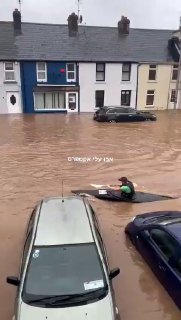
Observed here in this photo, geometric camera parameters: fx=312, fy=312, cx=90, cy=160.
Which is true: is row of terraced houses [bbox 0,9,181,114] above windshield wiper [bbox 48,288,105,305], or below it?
above

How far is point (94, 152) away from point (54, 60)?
56.8 ft

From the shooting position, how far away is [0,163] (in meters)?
15.2

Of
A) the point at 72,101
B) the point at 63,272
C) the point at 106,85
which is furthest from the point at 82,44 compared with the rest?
the point at 63,272

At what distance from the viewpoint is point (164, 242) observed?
6.46 meters

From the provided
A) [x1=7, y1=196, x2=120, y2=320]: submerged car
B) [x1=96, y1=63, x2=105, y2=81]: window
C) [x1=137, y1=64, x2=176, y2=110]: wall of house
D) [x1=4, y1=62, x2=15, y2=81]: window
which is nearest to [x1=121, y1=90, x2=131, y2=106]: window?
[x1=137, y1=64, x2=176, y2=110]: wall of house

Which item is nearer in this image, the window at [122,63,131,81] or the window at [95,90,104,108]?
the window at [122,63,131,81]

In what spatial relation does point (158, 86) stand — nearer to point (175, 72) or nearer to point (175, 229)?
point (175, 72)

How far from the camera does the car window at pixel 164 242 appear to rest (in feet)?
20.2

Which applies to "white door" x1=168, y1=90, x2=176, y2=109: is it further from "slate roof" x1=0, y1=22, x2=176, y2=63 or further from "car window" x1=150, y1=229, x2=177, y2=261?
"car window" x1=150, y1=229, x2=177, y2=261

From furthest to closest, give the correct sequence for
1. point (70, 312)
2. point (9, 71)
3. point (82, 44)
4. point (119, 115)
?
point (82, 44)
point (9, 71)
point (119, 115)
point (70, 312)

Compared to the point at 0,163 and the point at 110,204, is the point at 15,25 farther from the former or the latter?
the point at 110,204

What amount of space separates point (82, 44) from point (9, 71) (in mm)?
8323

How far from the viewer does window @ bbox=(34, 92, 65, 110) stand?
3259 centimetres

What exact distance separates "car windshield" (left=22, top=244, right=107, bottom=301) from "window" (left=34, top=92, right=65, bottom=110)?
93.0 ft
